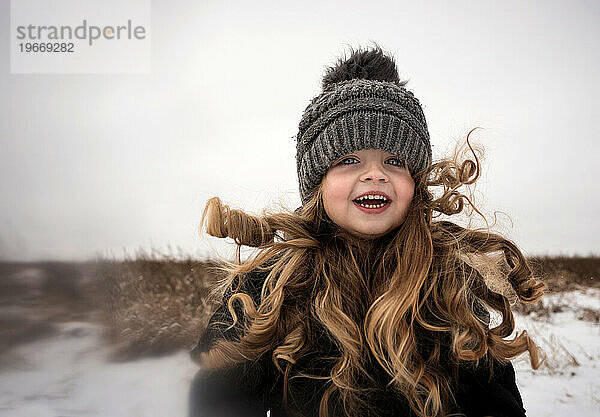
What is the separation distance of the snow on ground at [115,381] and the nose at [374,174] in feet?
5.52

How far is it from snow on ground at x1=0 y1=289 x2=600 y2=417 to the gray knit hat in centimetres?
160

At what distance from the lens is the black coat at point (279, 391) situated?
1338 mm

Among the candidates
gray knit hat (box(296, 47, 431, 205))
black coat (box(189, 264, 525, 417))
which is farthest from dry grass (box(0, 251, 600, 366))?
gray knit hat (box(296, 47, 431, 205))

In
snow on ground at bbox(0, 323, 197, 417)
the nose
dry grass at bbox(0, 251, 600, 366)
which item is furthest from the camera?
dry grass at bbox(0, 251, 600, 366)

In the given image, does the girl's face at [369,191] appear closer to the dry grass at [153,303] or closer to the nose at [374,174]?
the nose at [374,174]

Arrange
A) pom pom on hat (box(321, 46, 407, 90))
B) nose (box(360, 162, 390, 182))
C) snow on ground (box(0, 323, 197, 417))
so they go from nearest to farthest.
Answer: nose (box(360, 162, 390, 182)) < pom pom on hat (box(321, 46, 407, 90)) < snow on ground (box(0, 323, 197, 417))

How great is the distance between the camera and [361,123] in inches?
52.2

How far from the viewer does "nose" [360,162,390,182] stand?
4.26ft

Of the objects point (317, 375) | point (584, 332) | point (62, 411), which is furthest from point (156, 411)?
point (584, 332)

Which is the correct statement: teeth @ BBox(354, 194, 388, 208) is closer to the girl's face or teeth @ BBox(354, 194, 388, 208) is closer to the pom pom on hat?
the girl's face

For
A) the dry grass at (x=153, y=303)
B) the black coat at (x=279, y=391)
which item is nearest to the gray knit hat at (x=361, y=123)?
the black coat at (x=279, y=391)

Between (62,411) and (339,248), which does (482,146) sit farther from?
(62,411)

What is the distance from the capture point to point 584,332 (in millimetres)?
3699

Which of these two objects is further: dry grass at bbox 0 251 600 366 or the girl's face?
dry grass at bbox 0 251 600 366
